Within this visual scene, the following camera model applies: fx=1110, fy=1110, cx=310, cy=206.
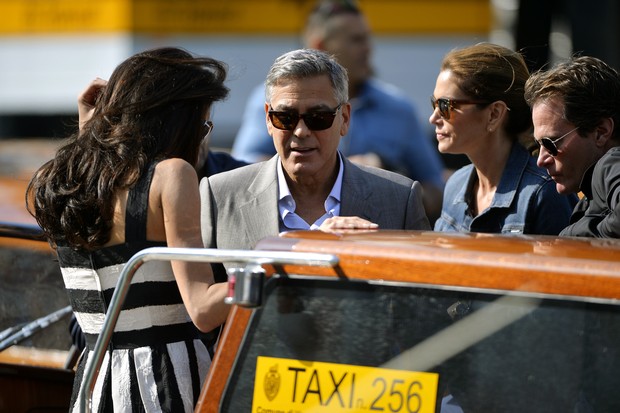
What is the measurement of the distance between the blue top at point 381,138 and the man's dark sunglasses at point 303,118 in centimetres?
221

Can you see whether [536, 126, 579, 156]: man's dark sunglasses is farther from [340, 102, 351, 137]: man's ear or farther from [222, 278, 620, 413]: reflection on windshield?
[222, 278, 620, 413]: reflection on windshield

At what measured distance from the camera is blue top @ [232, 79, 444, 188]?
18.7ft

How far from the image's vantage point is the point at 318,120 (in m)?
3.46

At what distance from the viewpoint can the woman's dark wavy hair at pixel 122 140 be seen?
287 centimetres

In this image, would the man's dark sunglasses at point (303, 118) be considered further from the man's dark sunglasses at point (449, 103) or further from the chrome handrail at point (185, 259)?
the chrome handrail at point (185, 259)

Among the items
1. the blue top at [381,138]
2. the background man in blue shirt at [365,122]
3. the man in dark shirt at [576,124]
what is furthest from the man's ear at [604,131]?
the blue top at [381,138]

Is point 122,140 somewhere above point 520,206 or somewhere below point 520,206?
above

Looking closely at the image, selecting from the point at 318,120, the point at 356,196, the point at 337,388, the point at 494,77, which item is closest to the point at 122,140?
the point at 318,120

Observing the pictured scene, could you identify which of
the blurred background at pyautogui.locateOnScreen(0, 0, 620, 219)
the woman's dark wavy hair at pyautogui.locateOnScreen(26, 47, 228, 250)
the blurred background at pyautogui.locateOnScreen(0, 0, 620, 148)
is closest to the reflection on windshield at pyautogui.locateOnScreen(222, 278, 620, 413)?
the woman's dark wavy hair at pyautogui.locateOnScreen(26, 47, 228, 250)

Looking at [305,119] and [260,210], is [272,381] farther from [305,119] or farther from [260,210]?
[305,119]

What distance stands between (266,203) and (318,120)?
305 mm

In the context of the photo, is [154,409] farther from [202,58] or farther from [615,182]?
[615,182]

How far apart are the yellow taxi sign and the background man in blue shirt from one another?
10.9 feet

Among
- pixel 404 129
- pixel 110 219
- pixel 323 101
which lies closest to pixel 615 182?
pixel 323 101
